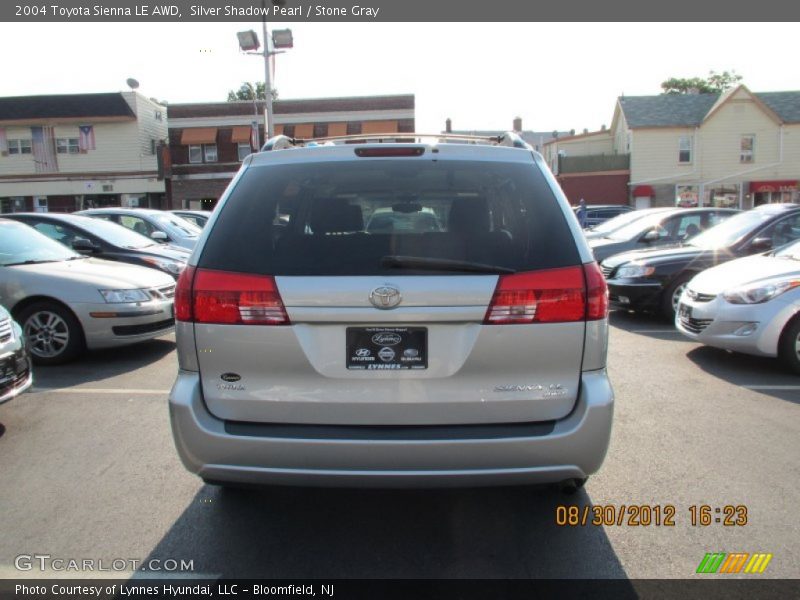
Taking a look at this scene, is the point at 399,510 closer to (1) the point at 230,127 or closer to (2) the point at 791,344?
(2) the point at 791,344

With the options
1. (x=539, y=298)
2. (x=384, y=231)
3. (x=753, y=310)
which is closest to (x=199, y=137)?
(x=753, y=310)

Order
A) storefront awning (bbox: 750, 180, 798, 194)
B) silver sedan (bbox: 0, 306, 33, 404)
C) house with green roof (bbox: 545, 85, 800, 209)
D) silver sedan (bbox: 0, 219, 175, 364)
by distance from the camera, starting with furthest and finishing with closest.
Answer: house with green roof (bbox: 545, 85, 800, 209) < storefront awning (bbox: 750, 180, 798, 194) < silver sedan (bbox: 0, 219, 175, 364) < silver sedan (bbox: 0, 306, 33, 404)

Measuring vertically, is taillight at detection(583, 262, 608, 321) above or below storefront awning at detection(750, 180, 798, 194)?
below

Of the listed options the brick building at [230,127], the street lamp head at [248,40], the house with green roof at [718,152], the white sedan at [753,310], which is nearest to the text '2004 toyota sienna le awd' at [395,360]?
the white sedan at [753,310]

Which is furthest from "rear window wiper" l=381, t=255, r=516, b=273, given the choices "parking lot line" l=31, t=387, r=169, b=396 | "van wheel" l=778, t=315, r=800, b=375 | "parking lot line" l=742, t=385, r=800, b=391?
"van wheel" l=778, t=315, r=800, b=375

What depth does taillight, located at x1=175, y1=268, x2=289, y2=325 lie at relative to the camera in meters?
2.67

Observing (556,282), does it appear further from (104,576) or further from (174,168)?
(174,168)

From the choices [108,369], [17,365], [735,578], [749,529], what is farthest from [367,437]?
[108,369]

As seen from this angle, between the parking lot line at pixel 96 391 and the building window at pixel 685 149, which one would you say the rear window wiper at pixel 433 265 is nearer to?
the parking lot line at pixel 96 391

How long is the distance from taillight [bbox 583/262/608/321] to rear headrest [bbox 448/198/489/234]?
491 millimetres

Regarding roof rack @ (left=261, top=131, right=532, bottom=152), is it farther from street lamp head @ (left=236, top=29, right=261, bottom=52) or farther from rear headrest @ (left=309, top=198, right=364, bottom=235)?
street lamp head @ (left=236, top=29, right=261, bottom=52)

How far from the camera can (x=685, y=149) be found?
3472 cm

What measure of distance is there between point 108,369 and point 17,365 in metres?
1.91

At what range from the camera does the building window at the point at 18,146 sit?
35062 millimetres
